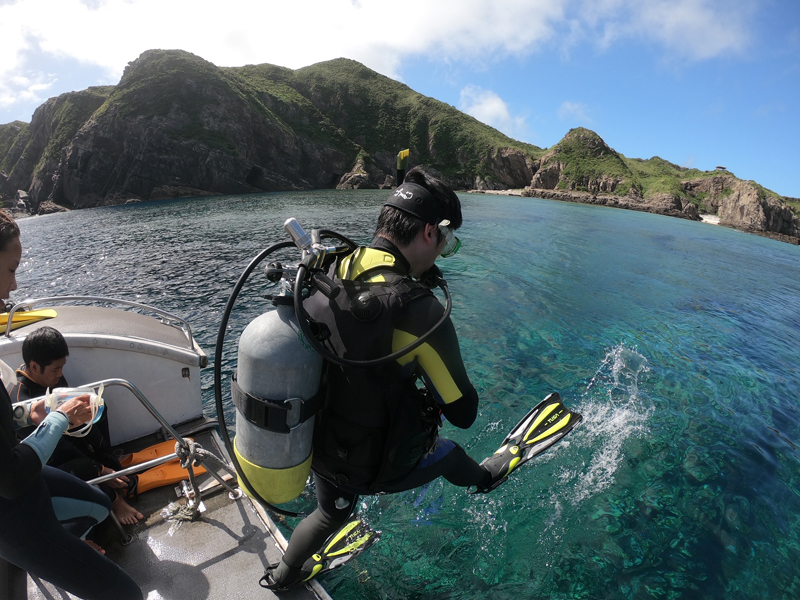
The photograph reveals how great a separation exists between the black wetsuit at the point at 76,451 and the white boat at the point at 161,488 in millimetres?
282

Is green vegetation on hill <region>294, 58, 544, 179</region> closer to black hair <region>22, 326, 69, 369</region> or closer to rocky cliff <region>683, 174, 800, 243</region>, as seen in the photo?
rocky cliff <region>683, 174, 800, 243</region>

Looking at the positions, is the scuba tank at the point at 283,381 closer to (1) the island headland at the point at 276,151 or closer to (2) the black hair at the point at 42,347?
(2) the black hair at the point at 42,347

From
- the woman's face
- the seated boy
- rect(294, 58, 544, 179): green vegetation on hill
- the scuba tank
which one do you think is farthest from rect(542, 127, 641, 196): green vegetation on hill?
the woman's face

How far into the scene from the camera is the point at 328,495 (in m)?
2.60

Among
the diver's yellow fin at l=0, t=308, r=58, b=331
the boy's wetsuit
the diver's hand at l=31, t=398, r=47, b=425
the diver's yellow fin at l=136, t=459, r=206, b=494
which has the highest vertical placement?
the boy's wetsuit

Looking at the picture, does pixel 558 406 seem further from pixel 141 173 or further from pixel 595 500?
pixel 141 173

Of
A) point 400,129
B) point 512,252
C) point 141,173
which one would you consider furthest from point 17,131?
point 512,252

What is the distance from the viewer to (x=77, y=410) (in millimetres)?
2338

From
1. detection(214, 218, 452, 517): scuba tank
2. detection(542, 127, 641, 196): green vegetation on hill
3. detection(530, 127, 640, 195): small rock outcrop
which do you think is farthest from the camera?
detection(542, 127, 641, 196): green vegetation on hill

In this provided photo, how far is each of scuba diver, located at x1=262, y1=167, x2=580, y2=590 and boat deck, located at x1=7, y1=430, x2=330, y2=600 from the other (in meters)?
Answer: 0.90

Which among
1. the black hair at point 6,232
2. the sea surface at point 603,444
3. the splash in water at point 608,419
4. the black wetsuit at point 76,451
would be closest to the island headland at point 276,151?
the sea surface at point 603,444

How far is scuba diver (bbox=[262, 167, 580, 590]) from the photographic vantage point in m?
1.94

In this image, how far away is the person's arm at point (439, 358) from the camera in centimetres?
195

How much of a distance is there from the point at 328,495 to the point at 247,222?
30679mm
